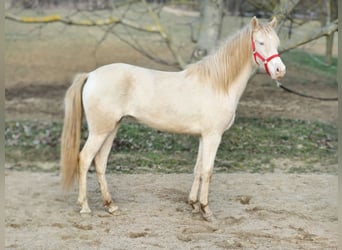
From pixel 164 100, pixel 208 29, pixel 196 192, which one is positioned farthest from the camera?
pixel 208 29

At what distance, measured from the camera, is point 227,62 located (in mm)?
4320

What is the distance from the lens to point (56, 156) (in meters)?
6.87

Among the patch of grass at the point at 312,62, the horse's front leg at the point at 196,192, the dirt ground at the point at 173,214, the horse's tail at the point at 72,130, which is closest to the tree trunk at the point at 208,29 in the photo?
the dirt ground at the point at 173,214

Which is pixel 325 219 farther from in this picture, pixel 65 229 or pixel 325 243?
pixel 65 229

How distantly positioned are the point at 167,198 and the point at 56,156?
8.06 feet

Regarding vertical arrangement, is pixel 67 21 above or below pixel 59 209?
above

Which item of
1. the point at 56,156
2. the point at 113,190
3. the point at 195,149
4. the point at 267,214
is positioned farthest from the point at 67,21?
the point at 267,214

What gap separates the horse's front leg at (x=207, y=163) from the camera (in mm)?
4316

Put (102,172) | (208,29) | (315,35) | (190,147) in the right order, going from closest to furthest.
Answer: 1. (102,172)
2. (315,35)
3. (190,147)
4. (208,29)

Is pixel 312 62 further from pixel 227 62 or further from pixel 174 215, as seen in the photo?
pixel 174 215

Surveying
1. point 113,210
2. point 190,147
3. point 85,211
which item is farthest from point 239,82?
point 190,147

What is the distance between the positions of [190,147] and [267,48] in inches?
125

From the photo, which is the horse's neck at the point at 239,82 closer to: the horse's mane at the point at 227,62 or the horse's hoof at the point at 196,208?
the horse's mane at the point at 227,62

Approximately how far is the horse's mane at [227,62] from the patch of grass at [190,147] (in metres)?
1.95
